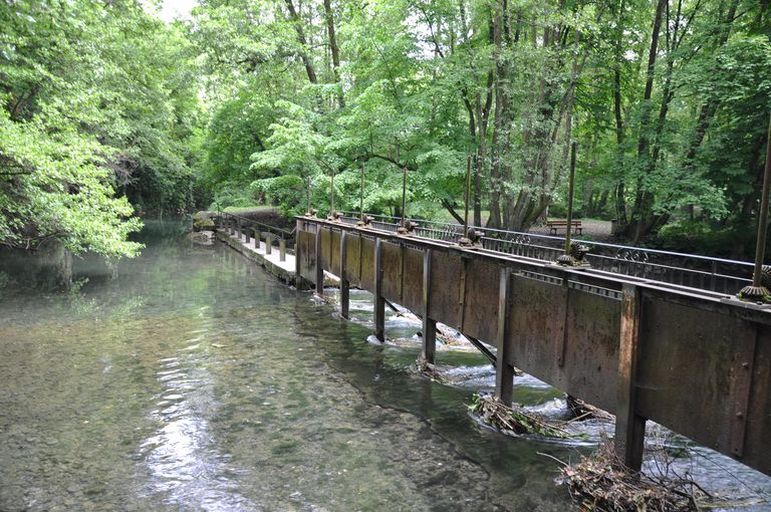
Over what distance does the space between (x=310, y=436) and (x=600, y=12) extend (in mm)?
17053

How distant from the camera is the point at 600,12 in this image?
18.1m

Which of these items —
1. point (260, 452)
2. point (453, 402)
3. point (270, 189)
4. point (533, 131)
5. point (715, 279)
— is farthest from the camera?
point (270, 189)

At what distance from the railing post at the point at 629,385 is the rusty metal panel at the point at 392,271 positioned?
5.37m

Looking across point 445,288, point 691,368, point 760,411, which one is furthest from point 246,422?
point 760,411

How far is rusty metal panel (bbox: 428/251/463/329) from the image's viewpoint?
312 inches

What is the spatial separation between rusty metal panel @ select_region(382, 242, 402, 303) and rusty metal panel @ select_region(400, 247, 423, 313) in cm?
24

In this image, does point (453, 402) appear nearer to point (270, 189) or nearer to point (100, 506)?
point (100, 506)

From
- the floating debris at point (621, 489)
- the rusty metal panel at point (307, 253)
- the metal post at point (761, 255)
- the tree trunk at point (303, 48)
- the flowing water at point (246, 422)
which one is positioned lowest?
the flowing water at point (246, 422)

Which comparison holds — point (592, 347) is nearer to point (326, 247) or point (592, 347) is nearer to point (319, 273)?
point (326, 247)

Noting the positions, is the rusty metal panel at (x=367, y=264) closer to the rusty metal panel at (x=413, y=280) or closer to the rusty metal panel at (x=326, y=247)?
the rusty metal panel at (x=413, y=280)

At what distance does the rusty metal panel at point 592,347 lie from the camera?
16.6 feet

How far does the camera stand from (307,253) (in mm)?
16391

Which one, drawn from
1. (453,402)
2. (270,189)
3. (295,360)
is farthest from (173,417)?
(270,189)

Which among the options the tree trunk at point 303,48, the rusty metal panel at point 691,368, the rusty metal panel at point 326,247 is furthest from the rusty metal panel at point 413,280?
the tree trunk at point 303,48
